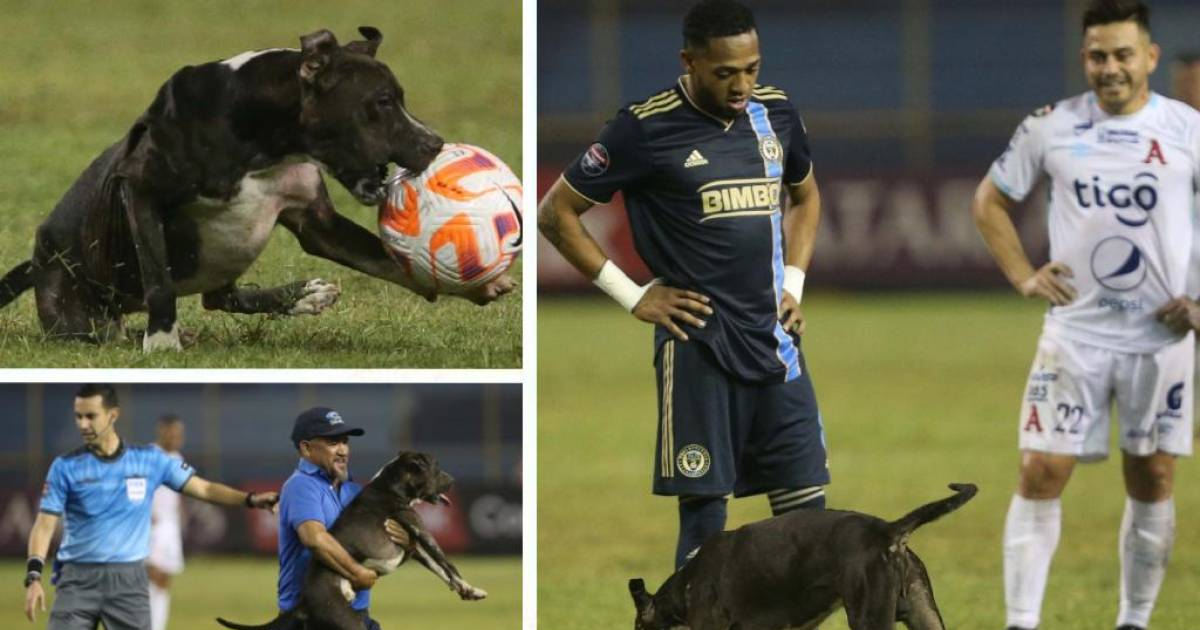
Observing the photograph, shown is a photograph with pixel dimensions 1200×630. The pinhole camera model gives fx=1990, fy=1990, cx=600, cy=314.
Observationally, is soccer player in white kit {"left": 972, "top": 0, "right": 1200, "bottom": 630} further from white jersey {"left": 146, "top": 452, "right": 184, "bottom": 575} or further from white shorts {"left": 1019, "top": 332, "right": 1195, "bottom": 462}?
white jersey {"left": 146, "top": 452, "right": 184, "bottom": 575}

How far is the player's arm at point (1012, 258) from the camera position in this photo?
20.5ft

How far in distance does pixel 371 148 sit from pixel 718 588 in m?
1.62

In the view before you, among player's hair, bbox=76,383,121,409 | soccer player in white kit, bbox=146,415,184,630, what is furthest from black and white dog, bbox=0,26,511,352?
soccer player in white kit, bbox=146,415,184,630

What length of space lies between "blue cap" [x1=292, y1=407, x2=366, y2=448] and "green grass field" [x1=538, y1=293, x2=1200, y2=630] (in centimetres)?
136

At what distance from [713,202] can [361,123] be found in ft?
3.55

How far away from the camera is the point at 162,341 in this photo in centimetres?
590

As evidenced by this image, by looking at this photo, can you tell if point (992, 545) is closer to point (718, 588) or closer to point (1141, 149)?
point (1141, 149)

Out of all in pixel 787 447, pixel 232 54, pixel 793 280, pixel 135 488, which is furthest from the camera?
pixel 232 54

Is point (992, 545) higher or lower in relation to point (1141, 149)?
lower

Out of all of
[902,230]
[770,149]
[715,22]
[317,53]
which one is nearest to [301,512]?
[317,53]

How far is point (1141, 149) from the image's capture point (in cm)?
630

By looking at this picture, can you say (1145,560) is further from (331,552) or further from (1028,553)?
(331,552)

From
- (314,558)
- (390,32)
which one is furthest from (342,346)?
(390,32)

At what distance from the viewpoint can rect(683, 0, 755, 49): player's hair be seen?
17.1 feet
